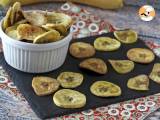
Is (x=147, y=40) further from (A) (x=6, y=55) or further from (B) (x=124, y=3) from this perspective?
(A) (x=6, y=55)

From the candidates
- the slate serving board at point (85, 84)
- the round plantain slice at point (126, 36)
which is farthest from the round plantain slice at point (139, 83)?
the round plantain slice at point (126, 36)

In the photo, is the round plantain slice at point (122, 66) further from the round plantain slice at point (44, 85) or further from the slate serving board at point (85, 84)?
the round plantain slice at point (44, 85)

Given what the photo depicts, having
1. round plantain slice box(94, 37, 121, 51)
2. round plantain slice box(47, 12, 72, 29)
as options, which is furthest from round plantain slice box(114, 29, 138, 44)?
round plantain slice box(47, 12, 72, 29)

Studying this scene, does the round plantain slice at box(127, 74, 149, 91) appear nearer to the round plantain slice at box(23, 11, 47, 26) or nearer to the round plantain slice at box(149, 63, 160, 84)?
the round plantain slice at box(149, 63, 160, 84)

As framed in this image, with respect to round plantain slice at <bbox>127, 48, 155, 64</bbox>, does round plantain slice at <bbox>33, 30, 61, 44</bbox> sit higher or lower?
higher

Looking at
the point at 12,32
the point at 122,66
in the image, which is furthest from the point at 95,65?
the point at 12,32

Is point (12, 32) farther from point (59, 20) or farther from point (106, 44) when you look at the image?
point (106, 44)
